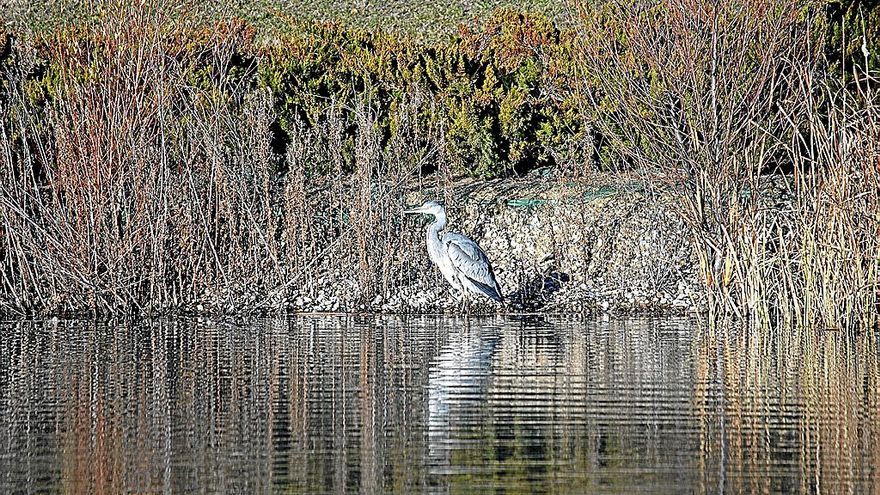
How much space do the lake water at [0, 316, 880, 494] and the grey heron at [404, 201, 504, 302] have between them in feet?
7.31

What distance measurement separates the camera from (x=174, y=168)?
15406 mm

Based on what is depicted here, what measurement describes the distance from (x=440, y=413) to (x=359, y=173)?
7.70m

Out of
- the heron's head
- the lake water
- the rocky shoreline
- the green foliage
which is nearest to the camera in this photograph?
the lake water

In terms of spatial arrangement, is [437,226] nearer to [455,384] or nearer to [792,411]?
[455,384]

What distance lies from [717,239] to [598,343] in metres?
2.31

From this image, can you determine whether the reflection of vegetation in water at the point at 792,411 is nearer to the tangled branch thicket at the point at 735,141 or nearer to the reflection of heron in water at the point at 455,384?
the tangled branch thicket at the point at 735,141

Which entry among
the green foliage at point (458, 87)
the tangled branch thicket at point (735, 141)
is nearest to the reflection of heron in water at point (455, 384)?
the tangled branch thicket at point (735, 141)

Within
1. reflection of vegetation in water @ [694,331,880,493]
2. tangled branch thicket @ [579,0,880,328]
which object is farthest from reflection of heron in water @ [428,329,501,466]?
tangled branch thicket @ [579,0,880,328]

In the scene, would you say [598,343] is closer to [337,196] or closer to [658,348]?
[658,348]

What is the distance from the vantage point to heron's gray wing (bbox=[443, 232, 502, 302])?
1495cm

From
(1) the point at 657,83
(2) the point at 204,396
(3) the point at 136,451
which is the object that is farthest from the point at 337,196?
(3) the point at 136,451

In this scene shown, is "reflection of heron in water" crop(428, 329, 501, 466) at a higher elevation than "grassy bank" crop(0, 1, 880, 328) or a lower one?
lower

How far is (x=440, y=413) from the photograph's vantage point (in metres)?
8.06

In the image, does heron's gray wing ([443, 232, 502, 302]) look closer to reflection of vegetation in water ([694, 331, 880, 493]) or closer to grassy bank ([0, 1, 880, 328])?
grassy bank ([0, 1, 880, 328])
